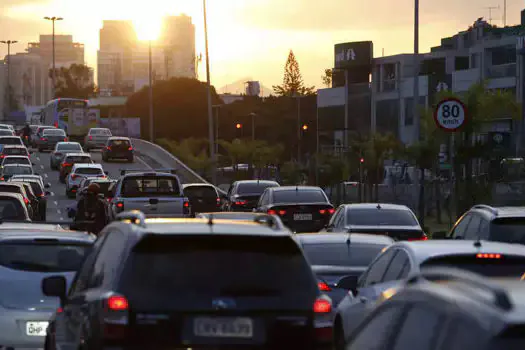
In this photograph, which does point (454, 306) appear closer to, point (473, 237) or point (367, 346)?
point (367, 346)

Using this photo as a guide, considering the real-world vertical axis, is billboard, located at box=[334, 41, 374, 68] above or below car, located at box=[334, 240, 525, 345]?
above

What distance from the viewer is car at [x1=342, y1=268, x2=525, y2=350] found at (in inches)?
170

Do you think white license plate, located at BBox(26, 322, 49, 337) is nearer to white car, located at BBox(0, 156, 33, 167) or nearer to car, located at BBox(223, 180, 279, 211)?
car, located at BBox(223, 180, 279, 211)

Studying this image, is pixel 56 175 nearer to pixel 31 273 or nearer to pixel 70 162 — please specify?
pixel 70 162

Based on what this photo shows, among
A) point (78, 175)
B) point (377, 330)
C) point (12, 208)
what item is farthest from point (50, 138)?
point (377, 330)

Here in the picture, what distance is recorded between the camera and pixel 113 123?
145m

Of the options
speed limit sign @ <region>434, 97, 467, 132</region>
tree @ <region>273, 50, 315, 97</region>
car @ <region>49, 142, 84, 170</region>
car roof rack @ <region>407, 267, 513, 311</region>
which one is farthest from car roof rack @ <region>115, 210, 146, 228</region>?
tree @ <region>273, 50, 315, 97</region>

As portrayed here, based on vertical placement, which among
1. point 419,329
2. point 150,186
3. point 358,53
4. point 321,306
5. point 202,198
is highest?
point 358,53

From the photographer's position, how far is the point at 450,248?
36.6ft

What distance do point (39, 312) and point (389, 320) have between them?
776 centimetres

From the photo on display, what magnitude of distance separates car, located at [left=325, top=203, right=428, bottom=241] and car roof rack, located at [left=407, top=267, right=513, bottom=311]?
16.6m

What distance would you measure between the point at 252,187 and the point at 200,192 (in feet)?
16.0

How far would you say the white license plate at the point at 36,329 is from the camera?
1280 centimetres

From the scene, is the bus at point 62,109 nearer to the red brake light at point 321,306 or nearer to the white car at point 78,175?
the white car at point 78,175
